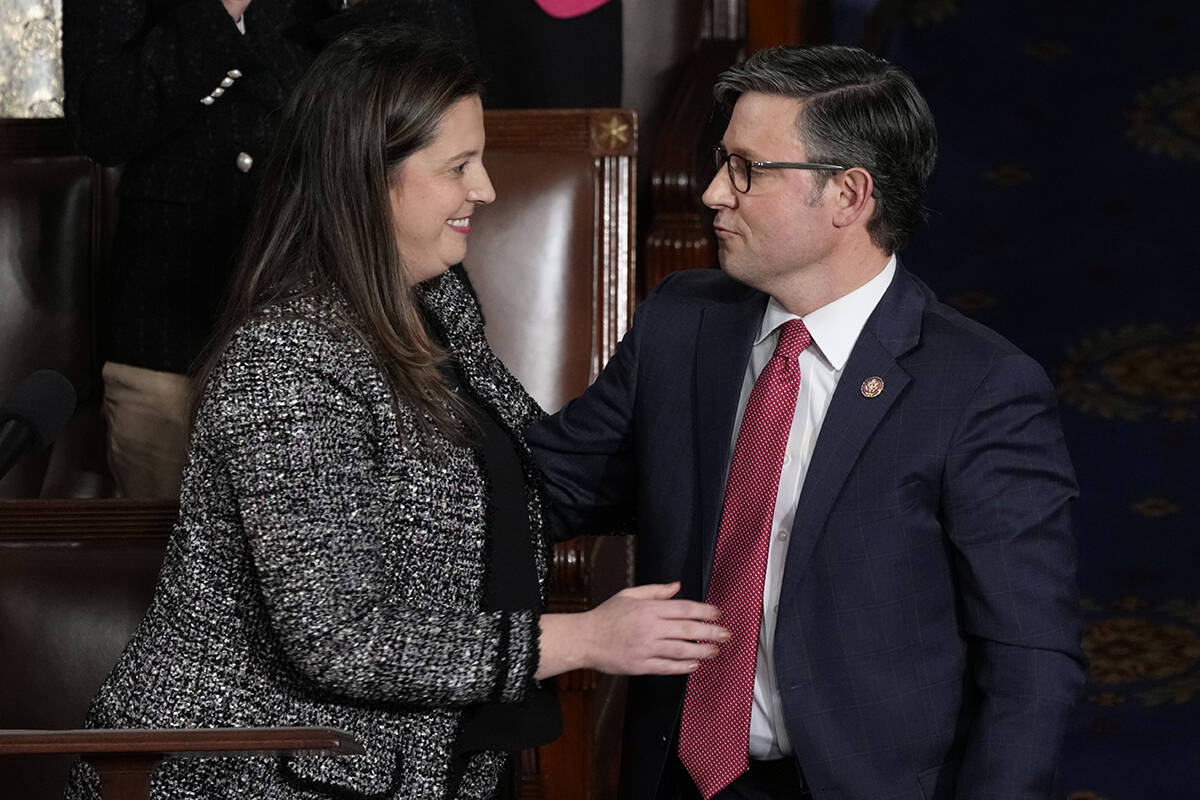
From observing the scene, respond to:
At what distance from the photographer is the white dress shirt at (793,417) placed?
173 cm

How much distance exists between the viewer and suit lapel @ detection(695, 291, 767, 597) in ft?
5.82

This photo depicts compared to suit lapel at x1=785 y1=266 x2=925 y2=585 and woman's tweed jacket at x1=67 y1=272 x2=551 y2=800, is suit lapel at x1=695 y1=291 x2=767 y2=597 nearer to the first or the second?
suit lapel at x1=785 y1=266 x2=925 y2=585

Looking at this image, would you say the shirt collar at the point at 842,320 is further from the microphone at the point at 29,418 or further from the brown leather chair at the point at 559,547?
the microphone at the point at 29,418

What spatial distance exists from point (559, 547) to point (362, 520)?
2.23ft

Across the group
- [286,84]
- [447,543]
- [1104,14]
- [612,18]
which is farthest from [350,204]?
[1104,14]

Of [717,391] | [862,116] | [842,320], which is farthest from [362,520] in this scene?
[862,116]

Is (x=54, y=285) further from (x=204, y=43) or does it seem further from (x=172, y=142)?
(x=204, y=43)

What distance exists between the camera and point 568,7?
330 centimetres

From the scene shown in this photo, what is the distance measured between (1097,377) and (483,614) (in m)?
3.46

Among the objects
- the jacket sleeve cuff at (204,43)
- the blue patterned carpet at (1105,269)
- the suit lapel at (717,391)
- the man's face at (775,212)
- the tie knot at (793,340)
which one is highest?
the jacket sleeve cuff at (204,43)

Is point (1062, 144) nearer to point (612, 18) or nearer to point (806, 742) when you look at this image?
point (612, 18)

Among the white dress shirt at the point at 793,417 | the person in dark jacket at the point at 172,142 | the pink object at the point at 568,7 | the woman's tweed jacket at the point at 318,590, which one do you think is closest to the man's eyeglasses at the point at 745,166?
the white dress shirt at the point at 793,417

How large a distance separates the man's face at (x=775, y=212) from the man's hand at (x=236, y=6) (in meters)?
1.05

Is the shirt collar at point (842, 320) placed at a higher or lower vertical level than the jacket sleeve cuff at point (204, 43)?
lower
